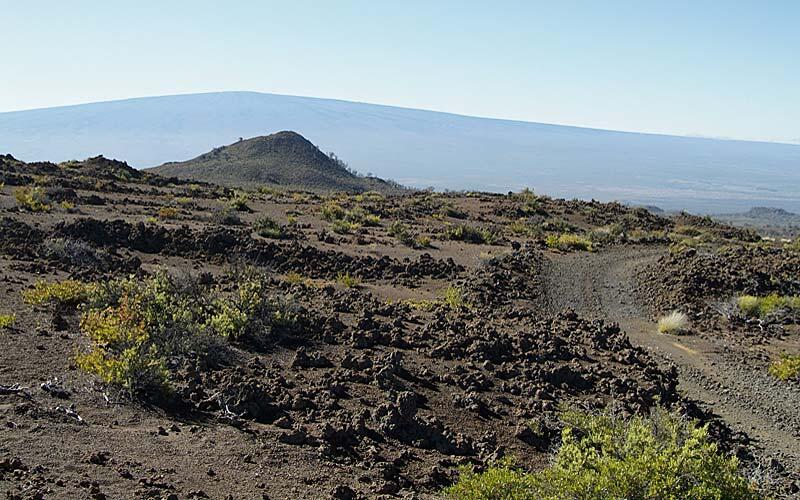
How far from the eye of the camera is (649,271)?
17.0m

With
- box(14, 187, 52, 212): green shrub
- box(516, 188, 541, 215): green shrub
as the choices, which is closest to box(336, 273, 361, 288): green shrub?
box(14, 187, 52, 212): green shrub

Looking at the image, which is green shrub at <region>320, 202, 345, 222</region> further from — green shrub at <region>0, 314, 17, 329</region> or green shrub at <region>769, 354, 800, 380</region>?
green shrub at <region>769, 354, 800, 380</region>

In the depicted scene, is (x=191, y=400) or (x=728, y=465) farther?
(x=191, y=400)

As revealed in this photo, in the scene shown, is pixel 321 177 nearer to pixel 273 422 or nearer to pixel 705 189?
pixel 273 422

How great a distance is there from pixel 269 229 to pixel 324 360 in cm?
1123

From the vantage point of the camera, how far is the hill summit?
152 ft

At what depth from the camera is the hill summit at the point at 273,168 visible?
152ft

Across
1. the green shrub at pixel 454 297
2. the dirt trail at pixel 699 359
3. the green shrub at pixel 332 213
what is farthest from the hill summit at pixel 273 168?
the green shrub at pixel 454 297

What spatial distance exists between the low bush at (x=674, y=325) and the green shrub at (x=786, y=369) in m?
2.19

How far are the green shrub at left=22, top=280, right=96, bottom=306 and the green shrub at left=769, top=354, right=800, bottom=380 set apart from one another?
9.84 m

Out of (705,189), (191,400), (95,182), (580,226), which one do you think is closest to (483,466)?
(191,400)

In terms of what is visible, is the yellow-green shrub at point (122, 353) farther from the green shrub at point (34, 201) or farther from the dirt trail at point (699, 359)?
the green shrub at point (34, 201)

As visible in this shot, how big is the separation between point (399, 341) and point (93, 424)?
4.06m

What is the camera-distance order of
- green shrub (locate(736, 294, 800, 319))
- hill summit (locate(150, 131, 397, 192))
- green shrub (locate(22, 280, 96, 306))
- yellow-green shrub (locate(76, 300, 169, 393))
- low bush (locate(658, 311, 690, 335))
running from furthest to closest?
hill summit (locate(150, 131, 397, 192))
green shrub (locate(736, 294, 800, 319))
low bush (locate(658, 311, 690, 335))
green shrub (locate(22, 280, 96, 306))
yellow-green shrub (locate(76, 300, 169, 393))
